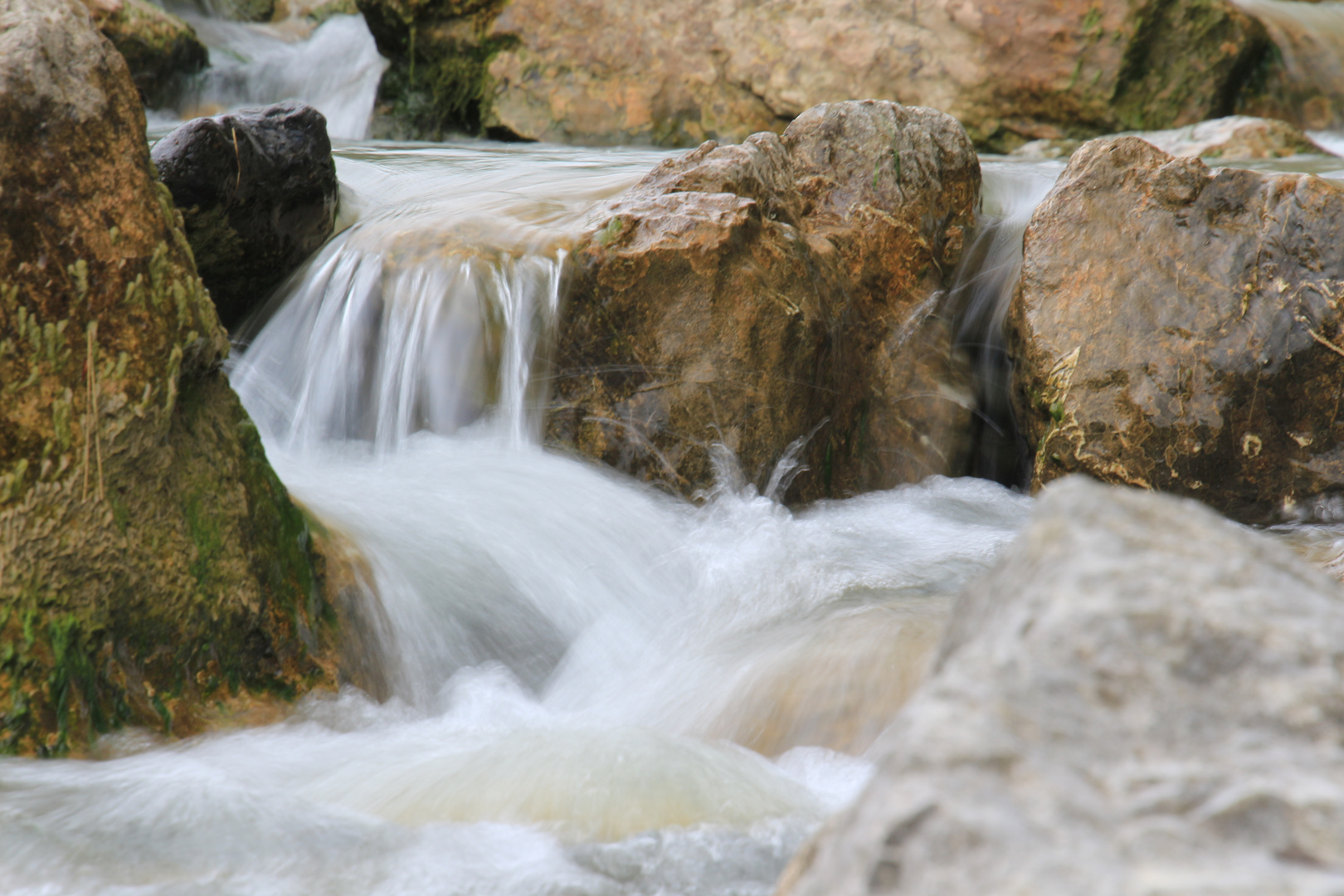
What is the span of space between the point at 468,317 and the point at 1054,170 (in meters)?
4.06

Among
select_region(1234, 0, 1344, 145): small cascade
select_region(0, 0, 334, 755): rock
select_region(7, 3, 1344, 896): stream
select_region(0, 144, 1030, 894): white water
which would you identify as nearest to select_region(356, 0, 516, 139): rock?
select_region(7, 3, 1344, 896): stream

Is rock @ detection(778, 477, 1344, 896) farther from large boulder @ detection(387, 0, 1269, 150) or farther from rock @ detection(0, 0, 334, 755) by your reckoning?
large boulder @ detection(387, 0, 1269, 150)

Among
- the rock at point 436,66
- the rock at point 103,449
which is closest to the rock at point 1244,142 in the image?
the rock at point 436,66

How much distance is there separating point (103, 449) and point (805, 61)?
24.6 feet

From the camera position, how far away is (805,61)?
880 cm

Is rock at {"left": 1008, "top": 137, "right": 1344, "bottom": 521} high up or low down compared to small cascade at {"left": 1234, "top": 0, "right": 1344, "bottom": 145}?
down

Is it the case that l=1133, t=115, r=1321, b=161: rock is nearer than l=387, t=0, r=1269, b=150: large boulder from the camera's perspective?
Yes

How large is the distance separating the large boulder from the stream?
2686 mm

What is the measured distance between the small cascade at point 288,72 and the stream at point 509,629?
172 inches

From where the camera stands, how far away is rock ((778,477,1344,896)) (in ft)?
2.86

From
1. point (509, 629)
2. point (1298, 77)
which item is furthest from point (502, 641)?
point (1298, 77)

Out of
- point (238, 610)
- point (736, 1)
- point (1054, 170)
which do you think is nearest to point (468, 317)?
point (238, 610)

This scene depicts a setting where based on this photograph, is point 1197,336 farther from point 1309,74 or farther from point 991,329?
point 1309,74

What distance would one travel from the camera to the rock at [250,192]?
438 cm
